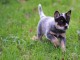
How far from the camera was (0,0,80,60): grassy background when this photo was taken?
6.25 meters

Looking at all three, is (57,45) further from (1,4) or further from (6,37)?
(1,4)

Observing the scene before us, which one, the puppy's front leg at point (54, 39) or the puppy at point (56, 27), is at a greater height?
the puppy at point (56, 27)

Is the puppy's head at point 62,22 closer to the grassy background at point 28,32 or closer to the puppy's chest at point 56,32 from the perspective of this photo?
the puppy's chest at point 56,32

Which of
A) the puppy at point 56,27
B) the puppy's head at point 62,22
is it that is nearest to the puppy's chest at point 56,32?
the puppy at point 56,27

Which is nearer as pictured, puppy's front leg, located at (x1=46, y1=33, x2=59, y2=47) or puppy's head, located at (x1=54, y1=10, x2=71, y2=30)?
puppy's head, located at (x1=54, y1=10, x2=71, y2=30)

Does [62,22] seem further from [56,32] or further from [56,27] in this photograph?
[56,32]

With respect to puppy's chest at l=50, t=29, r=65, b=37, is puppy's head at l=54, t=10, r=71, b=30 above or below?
above

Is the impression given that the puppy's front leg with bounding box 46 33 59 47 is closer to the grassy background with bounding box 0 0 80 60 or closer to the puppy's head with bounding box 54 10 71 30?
the grassy background with bounding box 0 0 80 60

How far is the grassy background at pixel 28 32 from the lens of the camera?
6.25m

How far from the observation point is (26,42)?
7.18m

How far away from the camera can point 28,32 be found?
807cm

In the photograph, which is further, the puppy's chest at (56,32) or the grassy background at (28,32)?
the puppy's chest at (56,32)

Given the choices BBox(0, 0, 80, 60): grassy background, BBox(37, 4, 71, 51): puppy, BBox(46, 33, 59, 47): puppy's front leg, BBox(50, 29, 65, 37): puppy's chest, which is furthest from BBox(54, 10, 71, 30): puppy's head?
BBox(0, 0, 80, 60): grassy background

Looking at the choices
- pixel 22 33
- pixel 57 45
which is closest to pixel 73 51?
pixel 57 45
